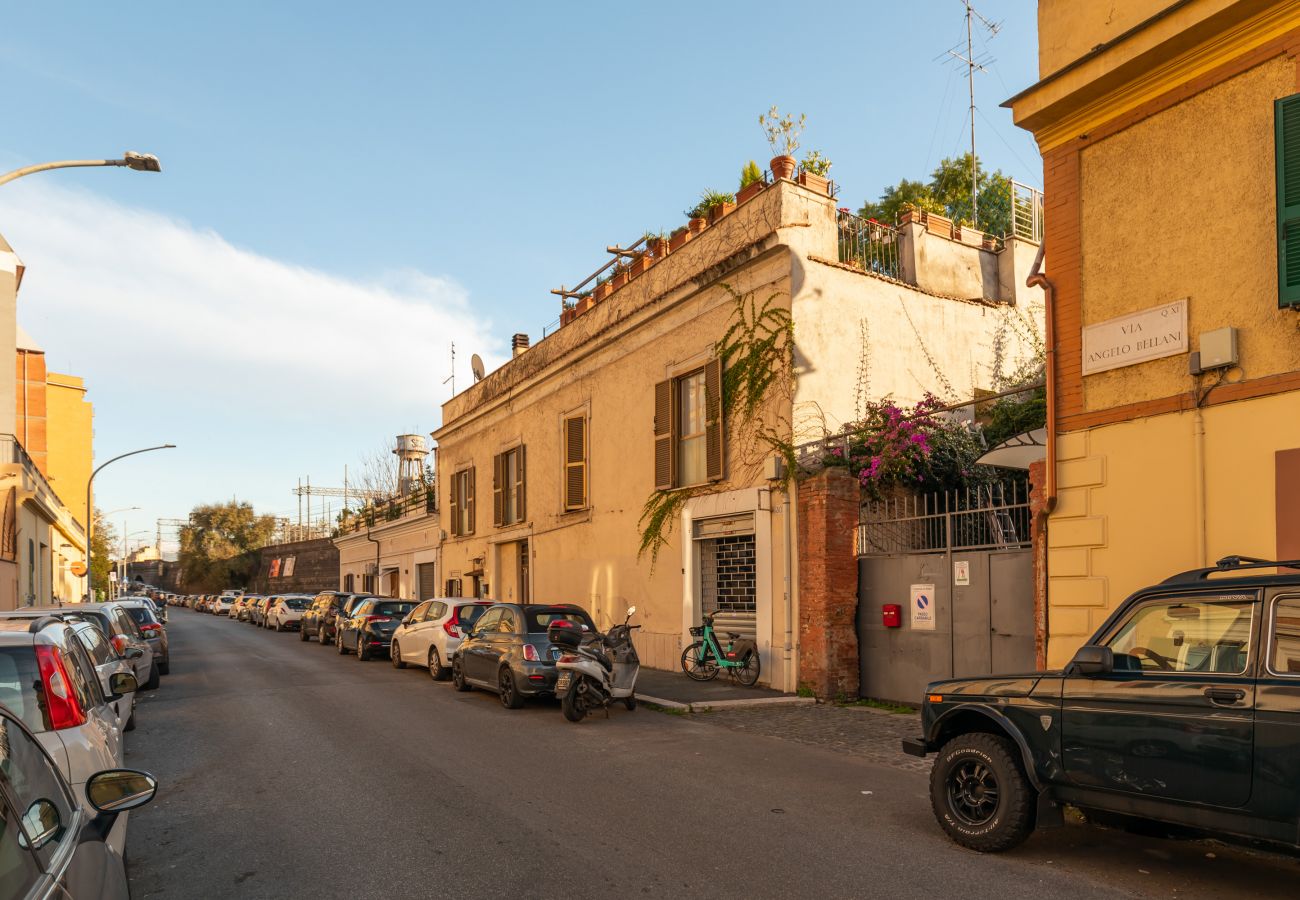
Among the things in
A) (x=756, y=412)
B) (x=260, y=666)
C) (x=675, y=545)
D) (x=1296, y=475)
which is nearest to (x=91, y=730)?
(x=1296, y=475)

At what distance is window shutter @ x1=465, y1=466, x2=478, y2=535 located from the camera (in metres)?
28.4

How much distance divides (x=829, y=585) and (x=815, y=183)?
253 inches

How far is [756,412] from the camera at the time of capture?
1491 cm

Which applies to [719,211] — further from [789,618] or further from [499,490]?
[499,490]

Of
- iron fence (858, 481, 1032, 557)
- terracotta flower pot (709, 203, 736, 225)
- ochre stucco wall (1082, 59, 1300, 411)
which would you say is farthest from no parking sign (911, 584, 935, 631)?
terracotta flower pot (709, 203, 736, 225)


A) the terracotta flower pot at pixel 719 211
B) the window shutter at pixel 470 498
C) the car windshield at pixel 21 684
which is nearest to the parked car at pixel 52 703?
the car windshield at pixel 21 684

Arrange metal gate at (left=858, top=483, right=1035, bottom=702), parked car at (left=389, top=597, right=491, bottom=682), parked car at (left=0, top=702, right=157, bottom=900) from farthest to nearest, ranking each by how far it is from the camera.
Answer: parked car at (left=389, top=597, right=491, bottom=682) → metal gate at (left=858, top=483, right=1035, bottom=702) → parked car at (left=0, top=702, right=157, bottom=900)

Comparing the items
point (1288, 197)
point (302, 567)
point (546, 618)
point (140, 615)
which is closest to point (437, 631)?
point (546, 618)

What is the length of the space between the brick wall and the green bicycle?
125ft

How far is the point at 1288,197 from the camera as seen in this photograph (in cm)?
788

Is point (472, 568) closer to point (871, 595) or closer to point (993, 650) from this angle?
point (871, 595)

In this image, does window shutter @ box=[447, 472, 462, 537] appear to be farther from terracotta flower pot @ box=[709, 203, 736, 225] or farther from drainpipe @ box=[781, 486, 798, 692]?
drainpipe @ box=[781, 486, 798, 692]

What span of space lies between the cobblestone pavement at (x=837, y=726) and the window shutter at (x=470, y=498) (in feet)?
56.2

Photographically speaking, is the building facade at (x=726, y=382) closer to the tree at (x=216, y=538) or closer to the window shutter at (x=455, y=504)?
the window shutter at (x=455, y=504)
